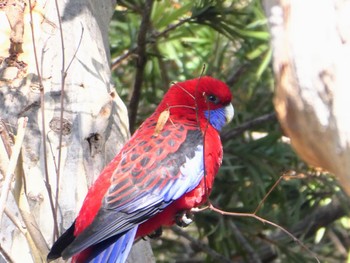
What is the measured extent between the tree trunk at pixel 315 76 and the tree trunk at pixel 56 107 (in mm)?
1116

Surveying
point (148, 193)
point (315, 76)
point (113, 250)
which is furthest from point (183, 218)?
point (315, 76)

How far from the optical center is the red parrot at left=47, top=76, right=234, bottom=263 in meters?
2.62

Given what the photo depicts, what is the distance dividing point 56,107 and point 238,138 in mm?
1813

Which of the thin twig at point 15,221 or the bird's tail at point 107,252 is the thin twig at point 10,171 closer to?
the thin twig at point 15,221

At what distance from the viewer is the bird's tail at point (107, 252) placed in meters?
2.67

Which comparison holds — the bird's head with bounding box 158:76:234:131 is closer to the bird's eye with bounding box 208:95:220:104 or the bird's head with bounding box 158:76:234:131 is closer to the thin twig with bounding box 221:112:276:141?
the bird's eye with bounding box 208:95:220:104

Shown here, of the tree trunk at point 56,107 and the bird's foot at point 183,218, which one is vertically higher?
the tree trunk at point 56,107

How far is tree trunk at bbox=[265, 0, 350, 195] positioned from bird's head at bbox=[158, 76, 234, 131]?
1.78 meters

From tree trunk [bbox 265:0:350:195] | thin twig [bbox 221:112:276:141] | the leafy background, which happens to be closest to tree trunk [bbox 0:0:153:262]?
the leafy background

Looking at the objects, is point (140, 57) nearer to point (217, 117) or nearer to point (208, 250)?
point (217, 117)

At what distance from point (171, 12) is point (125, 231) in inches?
70.7

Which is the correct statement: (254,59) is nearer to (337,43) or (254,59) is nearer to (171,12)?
(171,12)

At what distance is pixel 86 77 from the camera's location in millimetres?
2832

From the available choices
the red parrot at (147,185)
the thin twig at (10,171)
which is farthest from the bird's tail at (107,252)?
the thin twig at (10,171)
